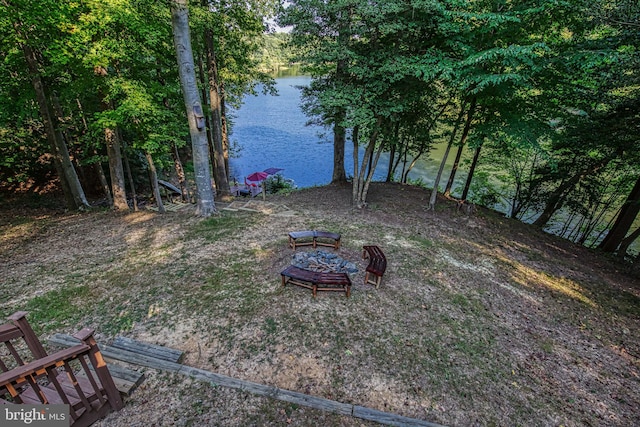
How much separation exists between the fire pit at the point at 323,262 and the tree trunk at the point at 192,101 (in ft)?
13.2

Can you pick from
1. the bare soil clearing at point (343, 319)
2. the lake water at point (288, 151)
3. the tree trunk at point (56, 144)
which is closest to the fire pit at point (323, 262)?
the bare soil clearing at point (343, 319)

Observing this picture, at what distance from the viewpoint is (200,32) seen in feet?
34.9

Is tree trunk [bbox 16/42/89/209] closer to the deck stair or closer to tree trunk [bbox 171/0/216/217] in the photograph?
tree trunk [bbox 171/0/216/217]

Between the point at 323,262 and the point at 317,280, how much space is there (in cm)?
131

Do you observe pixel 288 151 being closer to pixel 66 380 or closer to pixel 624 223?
pixel 624 223

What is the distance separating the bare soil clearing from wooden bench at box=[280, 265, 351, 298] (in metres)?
0.23

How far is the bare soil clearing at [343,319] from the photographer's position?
4.13m

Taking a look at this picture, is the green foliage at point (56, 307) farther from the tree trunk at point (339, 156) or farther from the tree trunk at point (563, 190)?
the tree trunk at point (563, 190)

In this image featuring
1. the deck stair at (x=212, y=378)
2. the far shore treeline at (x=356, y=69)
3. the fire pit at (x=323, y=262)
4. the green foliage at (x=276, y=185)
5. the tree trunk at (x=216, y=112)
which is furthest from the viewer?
the green foliage at (x=276, y=185)

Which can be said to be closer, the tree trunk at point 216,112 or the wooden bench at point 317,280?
the wooden bench at point 317,280

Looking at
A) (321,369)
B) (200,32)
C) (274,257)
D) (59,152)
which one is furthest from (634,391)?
(59,152)

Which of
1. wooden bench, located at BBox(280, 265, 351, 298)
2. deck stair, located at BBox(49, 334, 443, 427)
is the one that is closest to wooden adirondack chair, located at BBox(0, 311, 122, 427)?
deck stair, located at BBox(49, 334, 443, 427)

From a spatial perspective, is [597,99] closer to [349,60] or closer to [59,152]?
[349,60]

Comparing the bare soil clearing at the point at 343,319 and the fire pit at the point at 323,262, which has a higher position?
the fire pit at the point at 323,262
